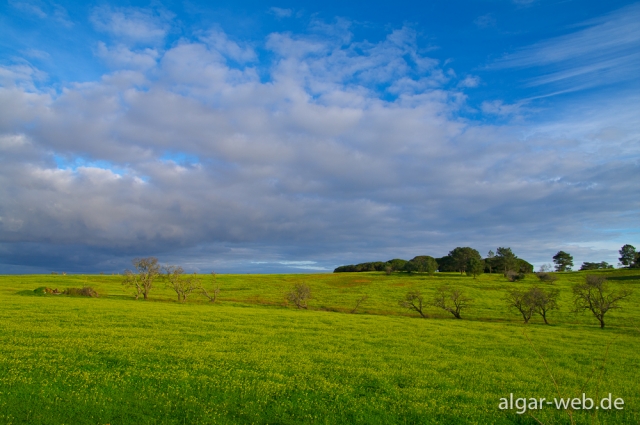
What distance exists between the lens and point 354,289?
90.5 m

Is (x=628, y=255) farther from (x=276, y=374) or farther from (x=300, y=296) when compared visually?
(x=276, y=374)

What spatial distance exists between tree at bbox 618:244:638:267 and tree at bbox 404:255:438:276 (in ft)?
291

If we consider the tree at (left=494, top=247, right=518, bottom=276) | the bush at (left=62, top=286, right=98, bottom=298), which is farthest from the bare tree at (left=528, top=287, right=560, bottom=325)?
the tree at (left=494, top=247, right=518, bottom=276)

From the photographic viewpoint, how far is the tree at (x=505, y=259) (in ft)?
483

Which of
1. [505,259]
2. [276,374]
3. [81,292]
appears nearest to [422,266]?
[505,259]

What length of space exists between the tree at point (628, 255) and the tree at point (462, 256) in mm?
66647

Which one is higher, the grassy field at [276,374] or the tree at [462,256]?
the tree at [462,256]

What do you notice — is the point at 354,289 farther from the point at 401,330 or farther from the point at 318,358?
the point at 318,358

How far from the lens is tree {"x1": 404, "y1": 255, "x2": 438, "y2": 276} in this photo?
131 m

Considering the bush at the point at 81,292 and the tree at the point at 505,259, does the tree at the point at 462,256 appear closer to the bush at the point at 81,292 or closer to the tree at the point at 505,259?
the tree at the point at 505,259

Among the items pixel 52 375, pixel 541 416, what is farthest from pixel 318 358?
pixel 52 375

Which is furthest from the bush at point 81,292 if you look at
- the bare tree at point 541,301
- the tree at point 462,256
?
the tree at point 462,256

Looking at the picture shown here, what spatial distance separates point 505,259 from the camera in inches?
5960

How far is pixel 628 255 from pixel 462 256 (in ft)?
246
